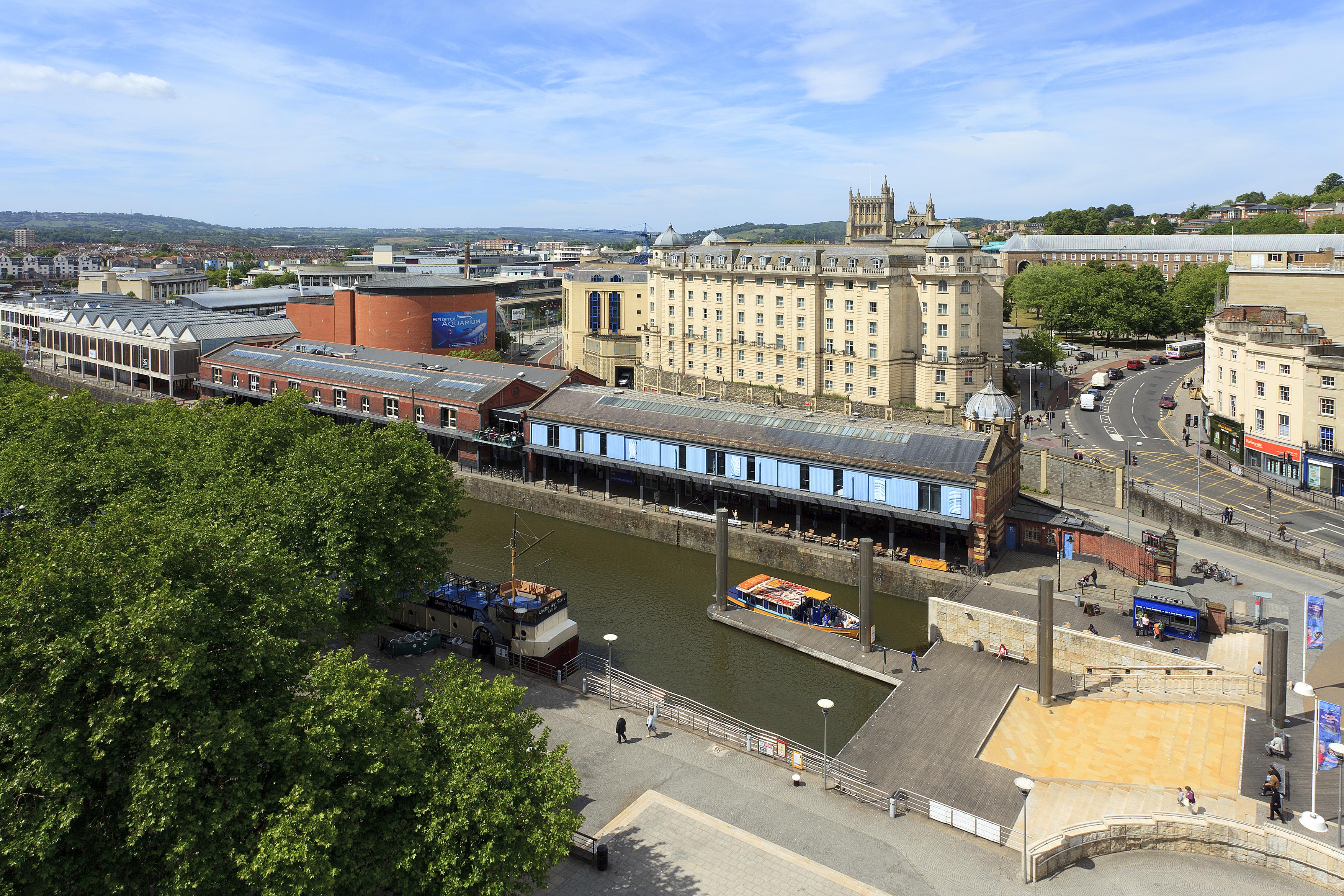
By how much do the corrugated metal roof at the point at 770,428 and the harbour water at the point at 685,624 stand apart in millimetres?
7269

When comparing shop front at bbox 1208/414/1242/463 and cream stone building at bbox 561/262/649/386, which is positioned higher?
cream stone building at bbox 561/262/649/386

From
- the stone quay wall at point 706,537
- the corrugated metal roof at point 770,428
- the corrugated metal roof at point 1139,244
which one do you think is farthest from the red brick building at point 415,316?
the corrugated metal roof at point 1139,244

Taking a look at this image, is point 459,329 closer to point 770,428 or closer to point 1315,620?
point 770,428

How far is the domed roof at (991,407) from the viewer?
52.3 metres

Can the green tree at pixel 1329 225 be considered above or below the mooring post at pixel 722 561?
above

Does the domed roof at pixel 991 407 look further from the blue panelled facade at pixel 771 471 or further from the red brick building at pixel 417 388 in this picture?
the red brick building at pixel 417 388

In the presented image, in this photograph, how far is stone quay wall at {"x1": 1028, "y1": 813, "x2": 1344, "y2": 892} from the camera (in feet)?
81.6

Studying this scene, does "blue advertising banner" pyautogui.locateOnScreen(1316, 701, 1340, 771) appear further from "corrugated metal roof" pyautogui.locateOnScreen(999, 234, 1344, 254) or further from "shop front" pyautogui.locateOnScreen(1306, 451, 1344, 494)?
"corrugated metal roof" pyautogui.locateOnScreen(999, 234, 1344, 254)

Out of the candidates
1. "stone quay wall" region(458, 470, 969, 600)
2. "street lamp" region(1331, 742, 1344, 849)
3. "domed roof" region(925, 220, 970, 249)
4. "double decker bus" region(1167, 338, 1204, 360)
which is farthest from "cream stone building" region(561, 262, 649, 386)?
"street lamp" region(1331, 742, 1344, 849)

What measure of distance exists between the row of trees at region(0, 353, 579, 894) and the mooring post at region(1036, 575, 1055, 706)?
21753 millimetres

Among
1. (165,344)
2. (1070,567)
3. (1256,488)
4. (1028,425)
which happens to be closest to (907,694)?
(1070,567)

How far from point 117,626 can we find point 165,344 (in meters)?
94.7

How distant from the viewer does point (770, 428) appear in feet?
188

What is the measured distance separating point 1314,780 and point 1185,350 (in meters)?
98.8
